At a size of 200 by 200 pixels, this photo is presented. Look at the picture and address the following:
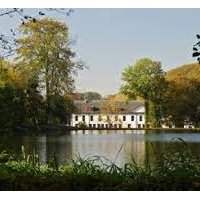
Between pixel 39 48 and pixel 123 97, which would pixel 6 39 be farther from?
pixel 123 97

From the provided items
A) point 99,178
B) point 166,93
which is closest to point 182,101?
point 166,93

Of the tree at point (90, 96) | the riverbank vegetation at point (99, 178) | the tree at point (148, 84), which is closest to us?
the riverbank vegetation at point (99, 178)

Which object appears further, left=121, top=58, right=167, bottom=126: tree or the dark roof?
the dark roof

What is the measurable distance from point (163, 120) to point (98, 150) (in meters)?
0.91

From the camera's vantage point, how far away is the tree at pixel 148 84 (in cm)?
618

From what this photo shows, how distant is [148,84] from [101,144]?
3.24 ft

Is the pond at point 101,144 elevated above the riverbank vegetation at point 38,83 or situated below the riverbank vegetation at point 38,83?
below

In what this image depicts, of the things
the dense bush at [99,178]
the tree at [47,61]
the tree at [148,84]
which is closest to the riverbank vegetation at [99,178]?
the dense bush at [99,178]

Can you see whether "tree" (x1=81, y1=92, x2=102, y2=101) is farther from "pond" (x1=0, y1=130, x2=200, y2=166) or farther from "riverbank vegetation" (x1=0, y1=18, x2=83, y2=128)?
"pond" (x1=0, y1=130, x2=200, y2=166)

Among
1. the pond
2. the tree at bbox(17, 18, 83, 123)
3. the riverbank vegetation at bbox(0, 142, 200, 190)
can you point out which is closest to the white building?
the pond

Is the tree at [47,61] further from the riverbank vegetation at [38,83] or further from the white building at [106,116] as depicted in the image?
the white building at [106,116]

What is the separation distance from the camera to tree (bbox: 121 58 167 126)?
6.18 metres

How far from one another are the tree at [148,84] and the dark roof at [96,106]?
0.13 m

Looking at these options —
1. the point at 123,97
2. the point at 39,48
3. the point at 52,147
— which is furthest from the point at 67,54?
the point at 52,147
